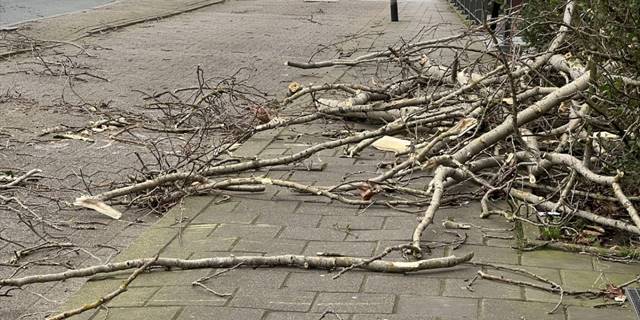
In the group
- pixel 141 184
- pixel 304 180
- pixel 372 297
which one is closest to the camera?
pixel 372 297

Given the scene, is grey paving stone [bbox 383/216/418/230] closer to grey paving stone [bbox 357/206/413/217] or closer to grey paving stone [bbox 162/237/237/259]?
grey paving stone [bbox 357/206/413/217]

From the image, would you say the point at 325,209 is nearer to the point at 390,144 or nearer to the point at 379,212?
the point at 379,212

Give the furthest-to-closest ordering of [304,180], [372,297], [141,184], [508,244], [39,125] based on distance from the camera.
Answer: [39,125] < [304,180] < [141,184] < [508,244] < [372,297]

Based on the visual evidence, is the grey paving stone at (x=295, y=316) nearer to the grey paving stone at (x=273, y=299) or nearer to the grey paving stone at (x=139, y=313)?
the grey paving stone at (x=273, y=299)

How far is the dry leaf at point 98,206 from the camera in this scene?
5.72 metres

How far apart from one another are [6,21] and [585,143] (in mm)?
14349

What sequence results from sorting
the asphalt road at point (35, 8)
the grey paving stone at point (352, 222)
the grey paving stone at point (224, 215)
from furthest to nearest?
the asphalt road at point (35, 8), the grey paving stone at point (224, 215), the grey paving stone at point (352, 222)

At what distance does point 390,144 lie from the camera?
271 inches

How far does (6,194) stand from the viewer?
20.0 ft

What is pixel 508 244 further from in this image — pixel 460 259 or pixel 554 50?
pixel 554 50

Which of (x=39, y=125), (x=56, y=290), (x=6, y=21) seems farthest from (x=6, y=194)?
(x=6, y=21)

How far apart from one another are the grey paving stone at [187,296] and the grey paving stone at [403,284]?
644 mm

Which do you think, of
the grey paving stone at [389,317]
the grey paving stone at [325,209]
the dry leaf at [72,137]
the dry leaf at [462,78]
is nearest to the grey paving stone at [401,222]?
the grey paving stone at [325,209]

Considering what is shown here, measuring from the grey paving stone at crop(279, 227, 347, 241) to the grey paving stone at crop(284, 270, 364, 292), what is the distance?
532 mm
